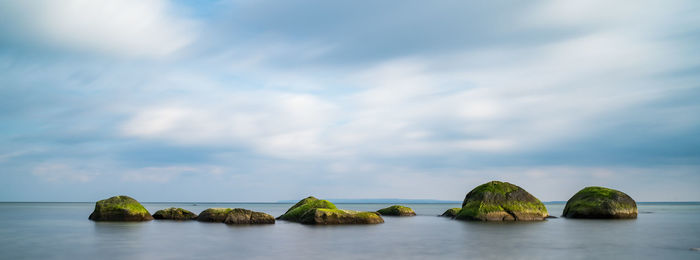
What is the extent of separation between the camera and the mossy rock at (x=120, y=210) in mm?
36562

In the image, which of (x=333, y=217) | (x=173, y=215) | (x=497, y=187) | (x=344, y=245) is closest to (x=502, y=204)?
(x=497, y=187)

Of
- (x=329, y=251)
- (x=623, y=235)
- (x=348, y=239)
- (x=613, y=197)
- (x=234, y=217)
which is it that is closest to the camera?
(x=329, y=251)

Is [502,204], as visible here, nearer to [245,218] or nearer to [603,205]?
[603,205]

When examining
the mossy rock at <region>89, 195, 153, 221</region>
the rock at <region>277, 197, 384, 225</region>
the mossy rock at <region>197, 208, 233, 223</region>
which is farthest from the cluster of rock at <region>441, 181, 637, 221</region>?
the mossy rock at <region>89, 195, 153, 221</region>

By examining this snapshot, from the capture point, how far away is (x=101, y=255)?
1897 centimetres

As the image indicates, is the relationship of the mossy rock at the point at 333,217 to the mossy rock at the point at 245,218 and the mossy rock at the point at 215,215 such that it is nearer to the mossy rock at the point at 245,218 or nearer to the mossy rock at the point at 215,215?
the mossy rock at the point at 245,218

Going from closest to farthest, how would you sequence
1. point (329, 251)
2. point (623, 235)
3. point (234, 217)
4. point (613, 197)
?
point (329, 251), point (623, 235), point (234, 217), point (613, 197)

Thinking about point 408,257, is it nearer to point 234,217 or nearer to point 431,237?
point 431,237

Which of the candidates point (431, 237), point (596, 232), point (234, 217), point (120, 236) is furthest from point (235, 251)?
point (596, 232)

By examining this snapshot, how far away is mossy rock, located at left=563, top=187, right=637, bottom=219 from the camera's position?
40750 millimetres

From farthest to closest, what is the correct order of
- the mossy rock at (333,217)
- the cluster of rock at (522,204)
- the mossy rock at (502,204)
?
the cluster of rock at (522,204)
the mossy rock at (502,204)
the mossy rock at (333,217)

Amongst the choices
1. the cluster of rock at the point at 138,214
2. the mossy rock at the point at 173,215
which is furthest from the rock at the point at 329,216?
the mossy rock at the point at 173,215

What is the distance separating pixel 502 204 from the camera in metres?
37.6

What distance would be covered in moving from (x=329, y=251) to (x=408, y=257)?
11.2ft
